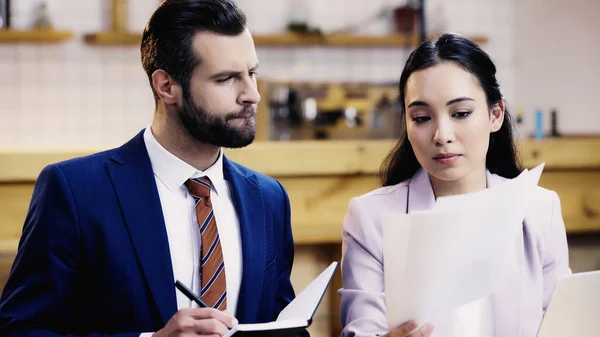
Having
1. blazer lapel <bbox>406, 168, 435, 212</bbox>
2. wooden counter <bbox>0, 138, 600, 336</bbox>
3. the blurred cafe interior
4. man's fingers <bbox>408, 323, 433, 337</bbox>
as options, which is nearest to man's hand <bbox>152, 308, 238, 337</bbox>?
man's fingers <bbox>408, 323, 433, 337</bbox>

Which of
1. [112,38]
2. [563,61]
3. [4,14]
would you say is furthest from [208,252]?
[563,61]

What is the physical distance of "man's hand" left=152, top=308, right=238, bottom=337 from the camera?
142cm

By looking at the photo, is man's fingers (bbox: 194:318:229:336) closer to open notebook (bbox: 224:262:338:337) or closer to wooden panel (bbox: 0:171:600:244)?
open notebook (bbox: 224:262:338:337)

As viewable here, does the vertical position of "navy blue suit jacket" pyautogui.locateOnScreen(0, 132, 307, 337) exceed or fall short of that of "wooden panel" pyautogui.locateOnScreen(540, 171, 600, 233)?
it exceeds it

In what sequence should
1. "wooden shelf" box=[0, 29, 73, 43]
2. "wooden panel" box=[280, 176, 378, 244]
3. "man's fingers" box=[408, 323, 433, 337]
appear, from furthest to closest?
"wooden shelf" box=[0, 29, 73, 43] → "wooden panel" box=[280, 176, 378, 244] → "man's fingers" box=[408, 323, 433, 337]

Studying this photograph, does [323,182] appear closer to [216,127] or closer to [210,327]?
[216,127]

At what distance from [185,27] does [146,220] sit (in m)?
0.39

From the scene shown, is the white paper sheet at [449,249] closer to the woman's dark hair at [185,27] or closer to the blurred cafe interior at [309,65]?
the woman's dark hair at [185,27]

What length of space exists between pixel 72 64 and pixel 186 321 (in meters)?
4.93

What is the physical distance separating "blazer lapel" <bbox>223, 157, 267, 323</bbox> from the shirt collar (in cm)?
5

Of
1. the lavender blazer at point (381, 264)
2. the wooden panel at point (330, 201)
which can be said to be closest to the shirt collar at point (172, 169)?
the lavender blazer at point (381, 264)

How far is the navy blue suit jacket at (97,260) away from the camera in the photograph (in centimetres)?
160

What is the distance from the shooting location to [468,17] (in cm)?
687

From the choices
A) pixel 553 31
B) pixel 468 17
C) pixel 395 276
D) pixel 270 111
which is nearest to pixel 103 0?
pixel 270 111
